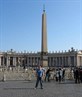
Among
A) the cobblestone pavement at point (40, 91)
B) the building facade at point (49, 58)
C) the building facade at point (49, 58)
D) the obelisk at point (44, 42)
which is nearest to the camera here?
the cobblestone pavement at point (40, 91)

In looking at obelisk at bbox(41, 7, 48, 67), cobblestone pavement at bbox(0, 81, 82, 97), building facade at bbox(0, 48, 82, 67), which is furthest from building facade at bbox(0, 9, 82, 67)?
cobblestone pavement at bbox(0, 81, 82, 97)

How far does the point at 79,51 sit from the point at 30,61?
68.5 feet

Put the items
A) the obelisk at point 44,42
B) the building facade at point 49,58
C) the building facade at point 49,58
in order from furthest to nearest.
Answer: the building facade at point 49,58, the building facade at point 49,58, the obelisk at point 44,42

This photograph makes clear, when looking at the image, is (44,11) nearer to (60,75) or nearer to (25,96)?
(60,75)

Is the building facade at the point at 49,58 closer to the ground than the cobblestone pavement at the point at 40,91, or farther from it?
farther from it

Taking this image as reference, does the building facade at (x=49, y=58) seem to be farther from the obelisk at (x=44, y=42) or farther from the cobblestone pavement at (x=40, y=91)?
the cobblestone pavement at (x=40, y=91)

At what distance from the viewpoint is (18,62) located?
122250mm

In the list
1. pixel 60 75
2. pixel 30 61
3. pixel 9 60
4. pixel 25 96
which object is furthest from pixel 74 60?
pixel 25 96

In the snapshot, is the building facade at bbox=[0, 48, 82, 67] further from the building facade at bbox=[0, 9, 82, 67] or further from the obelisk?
the obelisk

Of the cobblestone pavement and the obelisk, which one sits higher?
the obelisk

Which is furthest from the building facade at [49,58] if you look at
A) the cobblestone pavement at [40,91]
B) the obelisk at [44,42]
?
the cobblestone pavement at [40,91]

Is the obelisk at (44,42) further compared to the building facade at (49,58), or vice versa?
the building facade at (49,58)

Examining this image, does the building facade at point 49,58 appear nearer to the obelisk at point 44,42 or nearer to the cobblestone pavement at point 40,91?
the obelisk at point 44,42

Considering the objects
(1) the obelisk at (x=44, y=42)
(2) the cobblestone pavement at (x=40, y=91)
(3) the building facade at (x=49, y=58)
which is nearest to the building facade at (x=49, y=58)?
(3) the building facade at (x=49, y=58)
